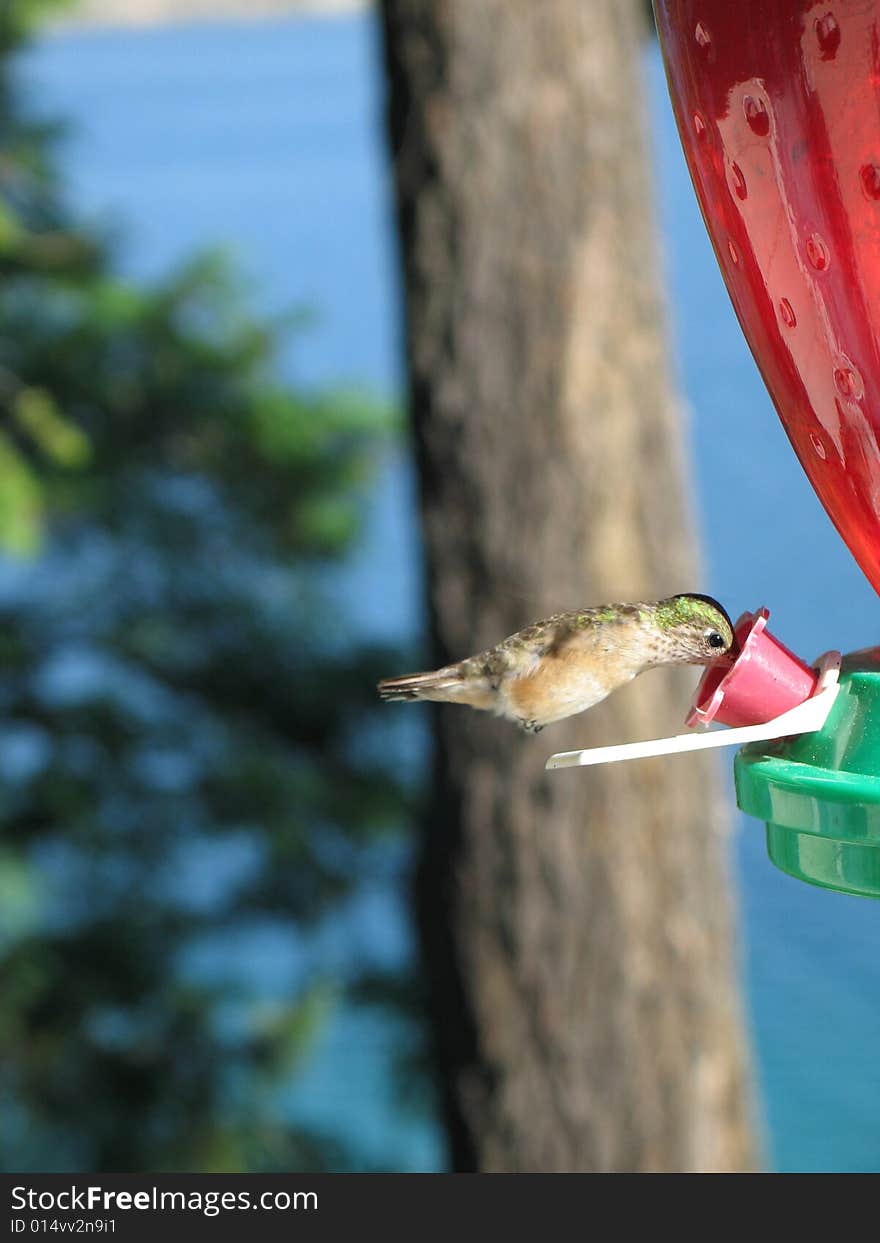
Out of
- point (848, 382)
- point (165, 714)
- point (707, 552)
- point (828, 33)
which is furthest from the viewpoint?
point (707, 552)

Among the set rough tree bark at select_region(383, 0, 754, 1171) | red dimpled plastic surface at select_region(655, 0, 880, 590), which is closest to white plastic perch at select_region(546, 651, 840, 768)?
red dimpled plastic surface at select_region(655, 0, 880, 590)

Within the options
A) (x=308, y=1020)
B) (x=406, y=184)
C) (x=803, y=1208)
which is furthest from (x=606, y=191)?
(x=308, y=1020)

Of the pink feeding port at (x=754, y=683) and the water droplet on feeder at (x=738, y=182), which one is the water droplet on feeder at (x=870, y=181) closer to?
the water droplet on feeder at (x=738, y=182)

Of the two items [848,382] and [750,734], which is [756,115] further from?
[750,734]

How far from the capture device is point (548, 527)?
2389 mm

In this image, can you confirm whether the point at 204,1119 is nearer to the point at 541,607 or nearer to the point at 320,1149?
the point at 320,1149

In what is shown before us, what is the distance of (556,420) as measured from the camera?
2.39m

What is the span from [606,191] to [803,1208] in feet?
5.75

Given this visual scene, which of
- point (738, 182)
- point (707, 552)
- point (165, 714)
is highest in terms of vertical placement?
point (738, 182)

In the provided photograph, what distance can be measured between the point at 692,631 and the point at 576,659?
12cm

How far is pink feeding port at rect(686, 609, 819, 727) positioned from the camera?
85cm

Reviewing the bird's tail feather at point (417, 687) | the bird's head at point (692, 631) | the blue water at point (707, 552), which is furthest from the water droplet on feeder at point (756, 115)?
the blue water at point (707, 552)

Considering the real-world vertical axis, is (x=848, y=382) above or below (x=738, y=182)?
below

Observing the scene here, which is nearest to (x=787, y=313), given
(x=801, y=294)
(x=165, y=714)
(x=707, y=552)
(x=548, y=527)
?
(x=801, y=294)
